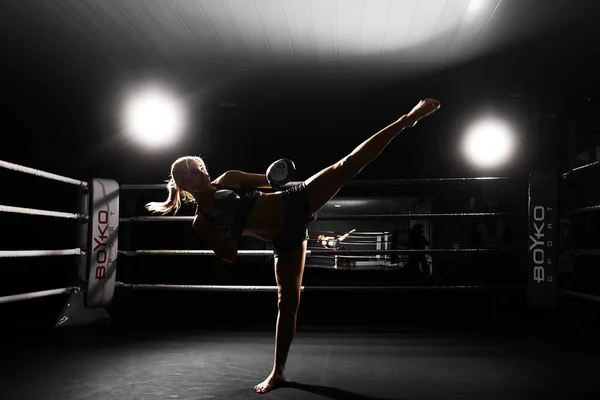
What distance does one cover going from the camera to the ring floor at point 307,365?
179cm

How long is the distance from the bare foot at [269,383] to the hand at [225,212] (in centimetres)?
58

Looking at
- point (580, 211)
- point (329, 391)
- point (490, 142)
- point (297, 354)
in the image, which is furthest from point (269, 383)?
point (490, 142)

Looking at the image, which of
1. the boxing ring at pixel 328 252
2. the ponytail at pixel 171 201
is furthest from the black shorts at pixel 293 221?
the boxing ring at pixel 328 252

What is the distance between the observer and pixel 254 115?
6.48 meters

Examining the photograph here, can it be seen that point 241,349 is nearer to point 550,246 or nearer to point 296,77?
point 550,246

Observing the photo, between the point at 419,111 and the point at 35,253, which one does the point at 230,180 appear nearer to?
the point at 419,111

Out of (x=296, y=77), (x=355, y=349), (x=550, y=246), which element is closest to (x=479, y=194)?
(x=296, y=77)

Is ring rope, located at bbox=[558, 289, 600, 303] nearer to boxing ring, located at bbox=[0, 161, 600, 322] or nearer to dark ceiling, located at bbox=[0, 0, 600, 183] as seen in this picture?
boxing ring, located at bbox=[0, 161, 600, 322]

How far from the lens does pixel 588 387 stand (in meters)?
1.83

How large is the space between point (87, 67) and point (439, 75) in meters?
3.41

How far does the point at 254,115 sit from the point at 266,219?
4625 millimetres

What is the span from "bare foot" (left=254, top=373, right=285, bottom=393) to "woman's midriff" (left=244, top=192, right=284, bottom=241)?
1.85 feet

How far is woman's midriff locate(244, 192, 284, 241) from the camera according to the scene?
6.70 feet

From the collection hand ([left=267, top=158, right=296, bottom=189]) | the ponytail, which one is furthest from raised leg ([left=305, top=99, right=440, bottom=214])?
the ponytail
